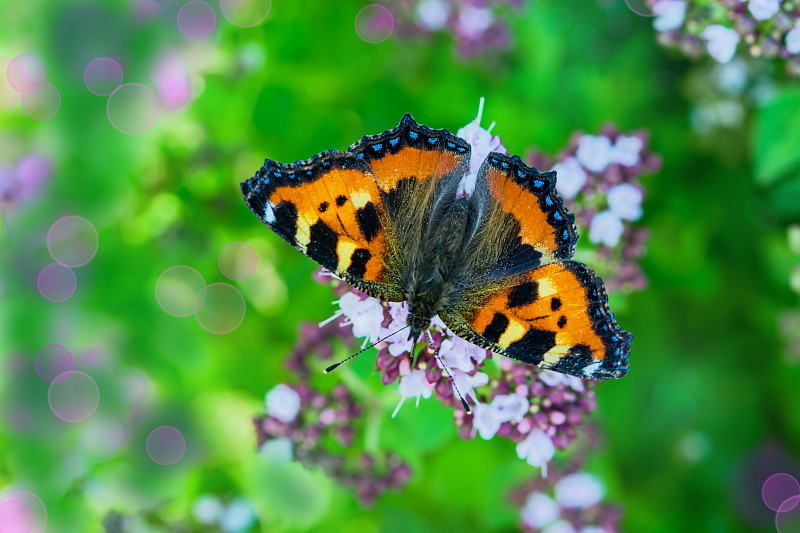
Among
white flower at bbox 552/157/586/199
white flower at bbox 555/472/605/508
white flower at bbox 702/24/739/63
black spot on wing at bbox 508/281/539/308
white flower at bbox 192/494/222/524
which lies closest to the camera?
black spot on wing at bbox 508/281/539/308

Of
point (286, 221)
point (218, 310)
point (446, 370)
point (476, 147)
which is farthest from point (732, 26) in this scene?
point (218, 310)

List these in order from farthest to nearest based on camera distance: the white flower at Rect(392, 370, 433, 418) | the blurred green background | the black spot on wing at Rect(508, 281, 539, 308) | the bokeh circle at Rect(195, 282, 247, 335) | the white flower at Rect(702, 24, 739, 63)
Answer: the bokeh circle at Rect(195, 282, 247, 335), the blurred green background, the white flower at Rect(702, 24, 739, 63), the white flower at Rect(392, 370, 433, 418), the black spot on wing at Rect(508, 281, 539, 308)

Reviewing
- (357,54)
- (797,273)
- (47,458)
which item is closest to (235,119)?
(357,54)

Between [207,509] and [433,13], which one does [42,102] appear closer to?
[433,13]

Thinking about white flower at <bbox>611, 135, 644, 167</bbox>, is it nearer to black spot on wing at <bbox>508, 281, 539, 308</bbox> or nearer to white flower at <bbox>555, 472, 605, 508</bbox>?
black spot on wing at <bbox>508, 281, 539, 308</bbox>

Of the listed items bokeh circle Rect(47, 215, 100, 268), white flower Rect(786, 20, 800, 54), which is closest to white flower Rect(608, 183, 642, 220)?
white flower Rect(786, 20, 800, 54)

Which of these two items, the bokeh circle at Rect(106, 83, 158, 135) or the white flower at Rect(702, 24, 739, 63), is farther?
the bokeh circle at Rect(106, 83, 158, 135)

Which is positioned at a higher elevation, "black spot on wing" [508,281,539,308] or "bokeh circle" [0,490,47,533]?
"black spot on wing" [508,281,539,308]
